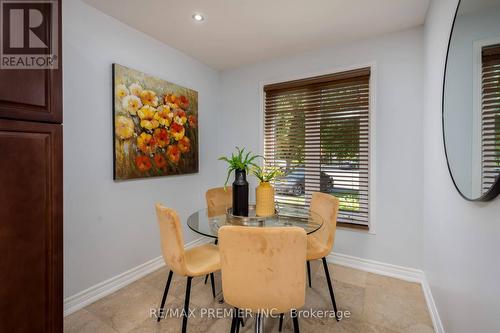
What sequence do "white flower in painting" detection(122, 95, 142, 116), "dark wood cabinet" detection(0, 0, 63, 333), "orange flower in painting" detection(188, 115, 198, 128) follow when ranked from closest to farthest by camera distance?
"dark wood cabinet" detection(0, 0, 63, 333) → "white flower in painting" detection(122, 95, 142, 116) → "orange flower in painting" detection(188, 115, 198, 128)

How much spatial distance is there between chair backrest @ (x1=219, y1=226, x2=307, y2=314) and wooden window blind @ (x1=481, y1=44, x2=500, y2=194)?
2.40 feet

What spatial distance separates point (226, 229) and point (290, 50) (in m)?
2.44

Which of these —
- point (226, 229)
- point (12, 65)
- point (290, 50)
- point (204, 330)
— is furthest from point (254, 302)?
point (290, 50)

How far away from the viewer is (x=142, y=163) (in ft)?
7.84

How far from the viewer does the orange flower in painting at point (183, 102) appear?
9.12 ft

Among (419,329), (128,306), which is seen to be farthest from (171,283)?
(419,329)

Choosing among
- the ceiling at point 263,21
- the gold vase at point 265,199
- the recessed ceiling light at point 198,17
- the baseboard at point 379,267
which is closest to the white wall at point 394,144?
the baseboard at point 379,267

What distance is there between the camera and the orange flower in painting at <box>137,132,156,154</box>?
2350 mm

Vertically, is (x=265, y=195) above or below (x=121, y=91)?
below

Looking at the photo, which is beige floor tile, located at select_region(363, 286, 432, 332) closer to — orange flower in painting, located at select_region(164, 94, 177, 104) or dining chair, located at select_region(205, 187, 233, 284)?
dining chair, located at select_region(205, 187, 233, 284)

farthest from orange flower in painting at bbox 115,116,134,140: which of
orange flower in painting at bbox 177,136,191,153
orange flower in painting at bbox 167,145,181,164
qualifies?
orange flower in painting at bbox 177,136,191,153

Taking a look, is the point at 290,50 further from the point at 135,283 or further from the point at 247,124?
the point at 135,283

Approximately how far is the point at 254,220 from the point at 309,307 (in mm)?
870

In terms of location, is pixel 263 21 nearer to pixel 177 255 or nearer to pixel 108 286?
pixel 177 255
